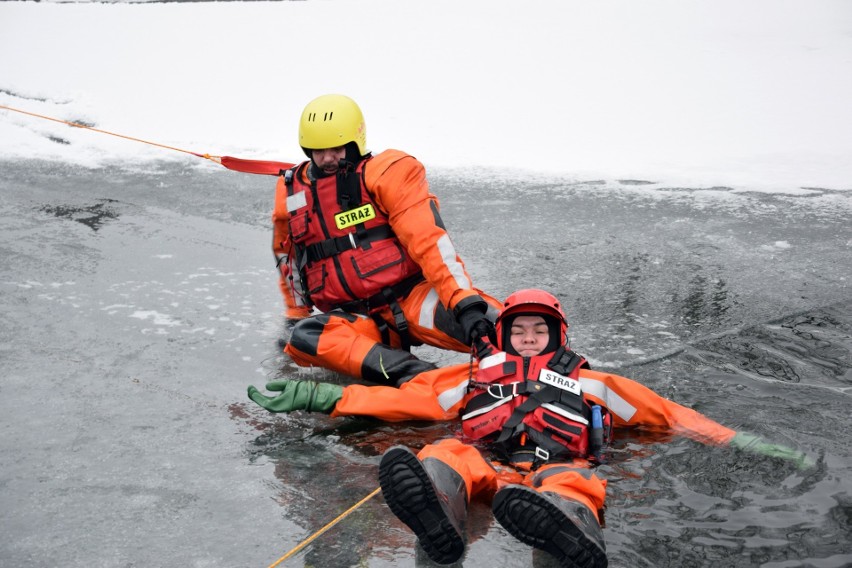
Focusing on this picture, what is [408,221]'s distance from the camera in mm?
4660

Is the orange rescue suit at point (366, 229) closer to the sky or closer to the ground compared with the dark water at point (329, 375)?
closer to the sky

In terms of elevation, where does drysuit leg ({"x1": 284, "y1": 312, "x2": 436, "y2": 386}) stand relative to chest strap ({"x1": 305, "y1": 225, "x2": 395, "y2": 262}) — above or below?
below

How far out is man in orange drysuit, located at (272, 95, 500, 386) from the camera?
4586mm

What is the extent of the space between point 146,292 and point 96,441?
2.08 metres

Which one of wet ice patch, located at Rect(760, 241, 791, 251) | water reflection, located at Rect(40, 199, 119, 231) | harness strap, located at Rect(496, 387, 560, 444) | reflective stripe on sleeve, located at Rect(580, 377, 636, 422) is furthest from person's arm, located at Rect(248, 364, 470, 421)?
water reflection, located at Rect(40, 199, 119, 231)

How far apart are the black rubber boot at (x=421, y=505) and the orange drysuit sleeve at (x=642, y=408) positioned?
1.22 m

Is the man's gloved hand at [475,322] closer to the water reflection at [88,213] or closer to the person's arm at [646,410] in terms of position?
the person's arm at [646,410]

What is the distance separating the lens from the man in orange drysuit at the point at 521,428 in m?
2.77

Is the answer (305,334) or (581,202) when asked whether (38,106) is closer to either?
(581,202)

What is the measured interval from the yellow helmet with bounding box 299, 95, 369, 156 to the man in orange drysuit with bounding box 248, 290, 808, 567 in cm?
128

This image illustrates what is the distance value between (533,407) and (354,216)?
156 cm

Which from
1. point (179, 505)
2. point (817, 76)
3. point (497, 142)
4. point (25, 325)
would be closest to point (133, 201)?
point (25, 325)

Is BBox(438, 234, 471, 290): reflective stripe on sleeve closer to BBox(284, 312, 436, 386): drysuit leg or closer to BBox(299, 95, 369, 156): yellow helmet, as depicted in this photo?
BBox(284, 312, 436, 386): drysuit leg

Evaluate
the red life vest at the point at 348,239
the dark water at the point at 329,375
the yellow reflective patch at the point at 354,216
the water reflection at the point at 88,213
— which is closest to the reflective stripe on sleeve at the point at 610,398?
the dark water at the point at 329,375
